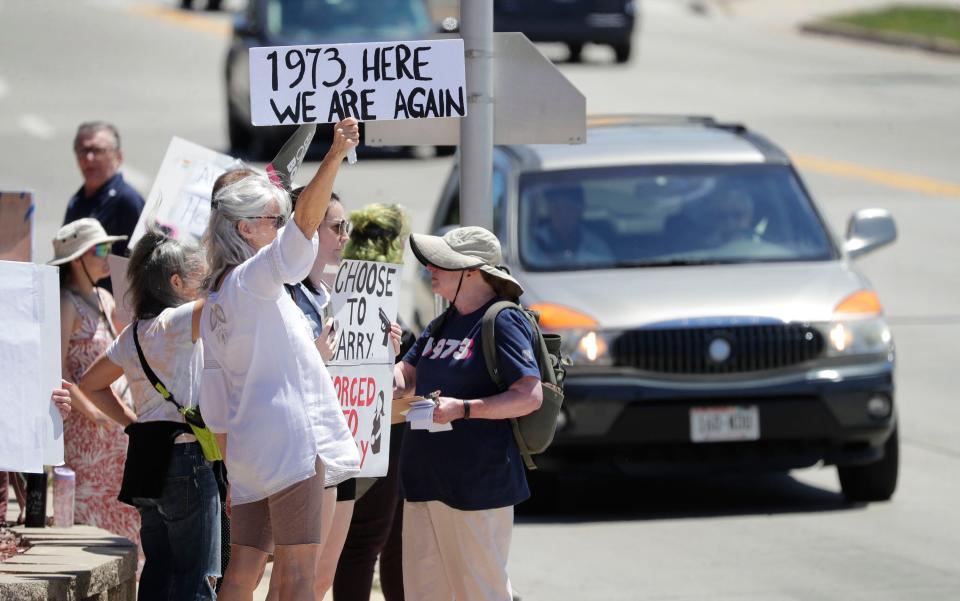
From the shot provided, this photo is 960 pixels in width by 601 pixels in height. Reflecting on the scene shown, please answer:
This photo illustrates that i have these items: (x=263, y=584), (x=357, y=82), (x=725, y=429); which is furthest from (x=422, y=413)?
(x=725, y=429)

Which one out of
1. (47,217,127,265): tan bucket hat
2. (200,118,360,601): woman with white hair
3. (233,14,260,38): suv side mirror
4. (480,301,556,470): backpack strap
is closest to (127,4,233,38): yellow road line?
(233,14,260,38): suv side mirror

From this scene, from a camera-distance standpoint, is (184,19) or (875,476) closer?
(875,476)

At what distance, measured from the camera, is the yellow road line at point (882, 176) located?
2019cm

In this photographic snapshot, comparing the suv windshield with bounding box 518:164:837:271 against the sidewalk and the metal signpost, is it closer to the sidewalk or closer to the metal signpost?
the sidewalk

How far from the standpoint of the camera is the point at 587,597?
25.8ft

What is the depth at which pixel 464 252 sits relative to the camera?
20.3 feet

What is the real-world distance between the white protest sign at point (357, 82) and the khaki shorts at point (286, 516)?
1.23 metres

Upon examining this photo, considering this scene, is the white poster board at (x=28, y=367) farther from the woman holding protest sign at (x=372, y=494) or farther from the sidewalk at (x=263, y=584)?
the sidewalk at (x=263, y=584)

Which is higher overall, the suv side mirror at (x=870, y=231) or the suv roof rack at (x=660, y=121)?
the suv roof rack at (x=660, y=121)

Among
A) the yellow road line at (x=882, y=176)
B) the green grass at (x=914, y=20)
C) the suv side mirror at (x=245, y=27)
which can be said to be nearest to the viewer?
the yellow road line at (x=882, y=176)

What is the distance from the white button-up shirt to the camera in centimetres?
543

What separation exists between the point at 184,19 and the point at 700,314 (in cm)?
3100

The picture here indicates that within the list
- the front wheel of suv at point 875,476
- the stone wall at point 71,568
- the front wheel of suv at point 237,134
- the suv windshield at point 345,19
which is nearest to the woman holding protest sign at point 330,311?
the stone wall at point 71,568

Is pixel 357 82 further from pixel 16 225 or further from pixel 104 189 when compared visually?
pixel 104 189
